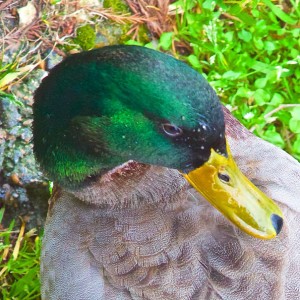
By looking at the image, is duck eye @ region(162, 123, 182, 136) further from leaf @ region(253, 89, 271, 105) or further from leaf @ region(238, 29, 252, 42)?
leaf @ region(238, 29, 252, 42)

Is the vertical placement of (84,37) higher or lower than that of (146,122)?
lower

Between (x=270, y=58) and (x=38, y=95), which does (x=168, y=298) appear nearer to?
(x=38, y=95)

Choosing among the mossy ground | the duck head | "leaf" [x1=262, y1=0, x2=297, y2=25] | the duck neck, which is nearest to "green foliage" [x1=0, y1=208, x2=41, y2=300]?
the mossy ground

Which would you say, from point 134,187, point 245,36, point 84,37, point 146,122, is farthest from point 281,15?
point 146,122

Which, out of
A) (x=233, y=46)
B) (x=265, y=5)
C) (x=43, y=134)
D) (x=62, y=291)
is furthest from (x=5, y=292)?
(x=265, y=5)

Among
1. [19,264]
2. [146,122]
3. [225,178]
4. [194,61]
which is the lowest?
[19,264]

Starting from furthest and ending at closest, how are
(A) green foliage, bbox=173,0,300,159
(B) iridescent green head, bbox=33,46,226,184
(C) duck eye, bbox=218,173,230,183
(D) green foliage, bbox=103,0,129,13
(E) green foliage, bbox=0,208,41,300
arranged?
1. (D) green foliage, bbox=103,0,129,13
2. (A) green foliage, bbox=173,0,300,159
3. (E) green foliage, bbox=0,208,41,300
4. (C) duck eye, bbox=218,173,230,183
5. (B) iridescent green head, bbox=33,46,226,184

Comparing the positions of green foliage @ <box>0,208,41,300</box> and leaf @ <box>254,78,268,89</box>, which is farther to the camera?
leaf @ <box>254,78,268,89</box>

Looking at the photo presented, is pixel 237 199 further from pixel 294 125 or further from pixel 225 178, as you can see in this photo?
pixel 294 125

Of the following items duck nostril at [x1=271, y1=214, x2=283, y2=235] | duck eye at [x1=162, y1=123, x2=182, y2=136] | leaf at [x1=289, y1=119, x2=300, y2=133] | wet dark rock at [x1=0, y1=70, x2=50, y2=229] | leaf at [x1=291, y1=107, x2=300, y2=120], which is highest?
duck eye at [x1=162, y1=123, x2=182, y2=136]
